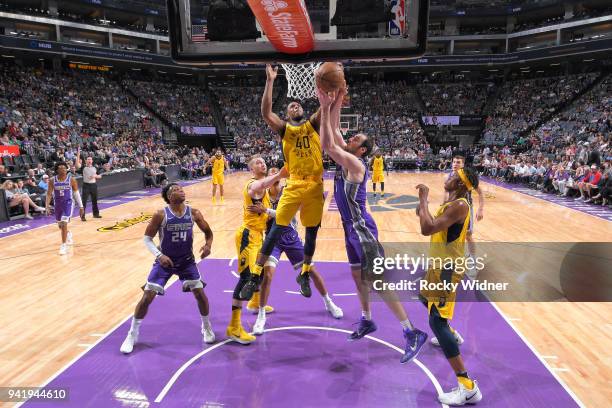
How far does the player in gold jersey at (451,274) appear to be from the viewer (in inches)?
137

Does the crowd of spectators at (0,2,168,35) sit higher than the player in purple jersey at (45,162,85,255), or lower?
higher

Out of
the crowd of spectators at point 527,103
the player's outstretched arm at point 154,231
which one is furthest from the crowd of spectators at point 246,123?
the player's outstretched arm at point 154,231

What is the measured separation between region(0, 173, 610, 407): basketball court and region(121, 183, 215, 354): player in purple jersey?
409mm

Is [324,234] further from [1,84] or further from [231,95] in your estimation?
[231,95]

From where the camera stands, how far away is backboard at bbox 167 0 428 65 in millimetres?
4355

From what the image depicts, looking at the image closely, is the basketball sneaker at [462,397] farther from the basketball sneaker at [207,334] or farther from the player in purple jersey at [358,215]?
the basketball sneaker at [207,334]

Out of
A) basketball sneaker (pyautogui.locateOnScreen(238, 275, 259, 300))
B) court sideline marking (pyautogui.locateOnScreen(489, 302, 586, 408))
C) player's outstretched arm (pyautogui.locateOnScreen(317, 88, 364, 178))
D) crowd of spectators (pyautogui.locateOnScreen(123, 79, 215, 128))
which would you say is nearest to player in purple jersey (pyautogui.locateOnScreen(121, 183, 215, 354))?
basketball sneaker (pyautogui.locateOnScreen(238, 275, 259, 300))

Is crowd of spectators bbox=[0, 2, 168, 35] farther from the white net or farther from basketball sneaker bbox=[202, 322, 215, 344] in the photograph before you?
basketball sneaker bbox=[202, 322, 215, 344]

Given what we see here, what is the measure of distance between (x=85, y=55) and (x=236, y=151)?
39.7ft

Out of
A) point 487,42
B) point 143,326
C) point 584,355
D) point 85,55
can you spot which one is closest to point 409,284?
point 584,355

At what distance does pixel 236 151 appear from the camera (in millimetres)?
32469

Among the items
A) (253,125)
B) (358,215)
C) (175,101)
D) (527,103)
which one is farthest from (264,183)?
(527,103)

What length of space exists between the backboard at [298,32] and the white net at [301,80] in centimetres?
150
